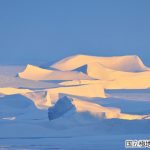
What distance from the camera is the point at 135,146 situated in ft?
151

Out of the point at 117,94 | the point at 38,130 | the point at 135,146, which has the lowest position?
the point at 135,146

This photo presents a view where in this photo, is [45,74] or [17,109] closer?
[17,109]

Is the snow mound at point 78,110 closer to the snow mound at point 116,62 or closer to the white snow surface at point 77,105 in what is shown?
the white snow surface at point 77,105

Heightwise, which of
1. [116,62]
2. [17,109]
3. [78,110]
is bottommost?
[78,110]

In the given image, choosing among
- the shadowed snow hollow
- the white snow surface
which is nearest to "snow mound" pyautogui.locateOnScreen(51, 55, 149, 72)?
the white snow surface

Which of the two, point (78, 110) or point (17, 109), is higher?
point (17, 109)

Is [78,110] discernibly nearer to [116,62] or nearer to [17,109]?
[17,109]

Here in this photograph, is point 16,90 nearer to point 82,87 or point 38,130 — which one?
point 82,87

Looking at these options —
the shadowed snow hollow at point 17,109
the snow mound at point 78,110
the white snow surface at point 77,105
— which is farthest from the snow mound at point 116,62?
the snow mound at point 78,110

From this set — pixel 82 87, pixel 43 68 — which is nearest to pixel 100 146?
Answer: pixel 82 87

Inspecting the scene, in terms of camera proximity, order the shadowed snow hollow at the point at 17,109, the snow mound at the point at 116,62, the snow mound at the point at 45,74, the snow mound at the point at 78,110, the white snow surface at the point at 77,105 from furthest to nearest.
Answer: the snow mound at the point at 45,74 → the snow mound at the point at 116,62 → the shadowed snow hollow at the point at 17,109 → the snow mound at the point at 78,110 → the white snow surface at the point at 77,105

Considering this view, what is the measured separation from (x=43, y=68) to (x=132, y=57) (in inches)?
386

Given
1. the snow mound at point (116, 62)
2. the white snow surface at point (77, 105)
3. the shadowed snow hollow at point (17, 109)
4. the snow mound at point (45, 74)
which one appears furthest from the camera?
the snow mound at point (45, 74)


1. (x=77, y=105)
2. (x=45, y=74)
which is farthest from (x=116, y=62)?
(x=77, y=105)
